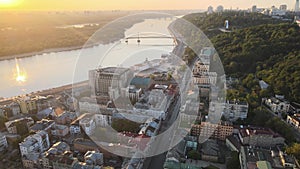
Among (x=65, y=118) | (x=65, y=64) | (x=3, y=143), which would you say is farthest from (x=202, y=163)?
(x=65, y=64)

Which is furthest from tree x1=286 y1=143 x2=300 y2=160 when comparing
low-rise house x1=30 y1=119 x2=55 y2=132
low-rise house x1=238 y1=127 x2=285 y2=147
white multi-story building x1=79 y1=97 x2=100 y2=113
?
low-rise house x1=30 y1=119 x2=55 y2=132

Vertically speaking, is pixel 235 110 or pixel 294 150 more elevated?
pixel 235 110

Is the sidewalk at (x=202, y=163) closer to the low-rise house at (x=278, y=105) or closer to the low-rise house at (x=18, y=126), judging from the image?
the low-rise house at (x=278, y=105)

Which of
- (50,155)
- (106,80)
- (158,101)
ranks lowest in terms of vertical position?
(50,155)

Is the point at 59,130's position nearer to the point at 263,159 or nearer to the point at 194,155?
the point at 194,155

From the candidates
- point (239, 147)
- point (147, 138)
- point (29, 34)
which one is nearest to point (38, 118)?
point (147, 138)

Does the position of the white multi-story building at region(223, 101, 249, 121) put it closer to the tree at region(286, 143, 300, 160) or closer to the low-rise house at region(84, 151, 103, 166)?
the tree at region(286, 143, 300, 160)
